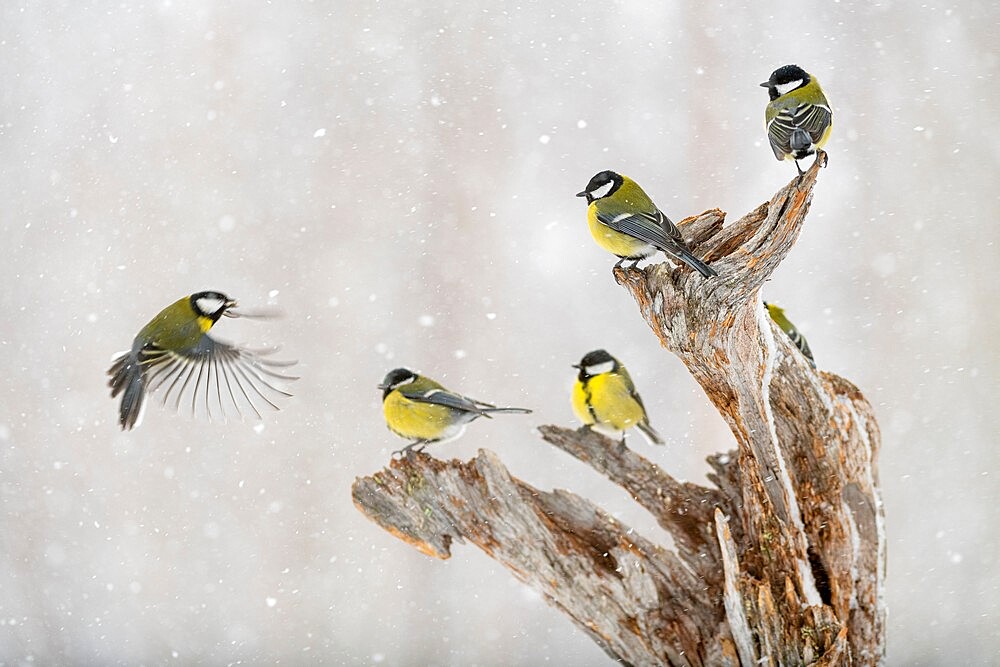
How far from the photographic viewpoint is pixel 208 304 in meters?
1.15

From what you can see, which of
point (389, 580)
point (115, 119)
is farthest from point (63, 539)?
point (115, 119)

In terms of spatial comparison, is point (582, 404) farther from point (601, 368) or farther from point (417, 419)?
point (417, 419)

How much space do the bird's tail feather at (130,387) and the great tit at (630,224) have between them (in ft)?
2.20

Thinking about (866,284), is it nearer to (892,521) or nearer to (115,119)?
(892,521)

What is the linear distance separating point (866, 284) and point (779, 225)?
977 mm

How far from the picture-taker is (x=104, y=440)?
1688 millimetres

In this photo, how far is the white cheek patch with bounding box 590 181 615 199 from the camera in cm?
110

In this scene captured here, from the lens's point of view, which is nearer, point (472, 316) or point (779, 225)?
point (779, 225)

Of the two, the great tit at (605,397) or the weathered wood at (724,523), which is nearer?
the weathered wood at (724,523)

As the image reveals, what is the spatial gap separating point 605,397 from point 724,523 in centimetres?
27

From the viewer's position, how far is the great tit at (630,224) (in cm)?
97

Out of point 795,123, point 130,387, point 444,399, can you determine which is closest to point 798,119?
point 795,123

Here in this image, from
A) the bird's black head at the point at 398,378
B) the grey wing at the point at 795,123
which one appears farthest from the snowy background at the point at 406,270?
the grey wing at the point at 795,123

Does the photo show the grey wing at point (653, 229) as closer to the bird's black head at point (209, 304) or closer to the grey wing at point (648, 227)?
the grey wing at point (648, 227)
